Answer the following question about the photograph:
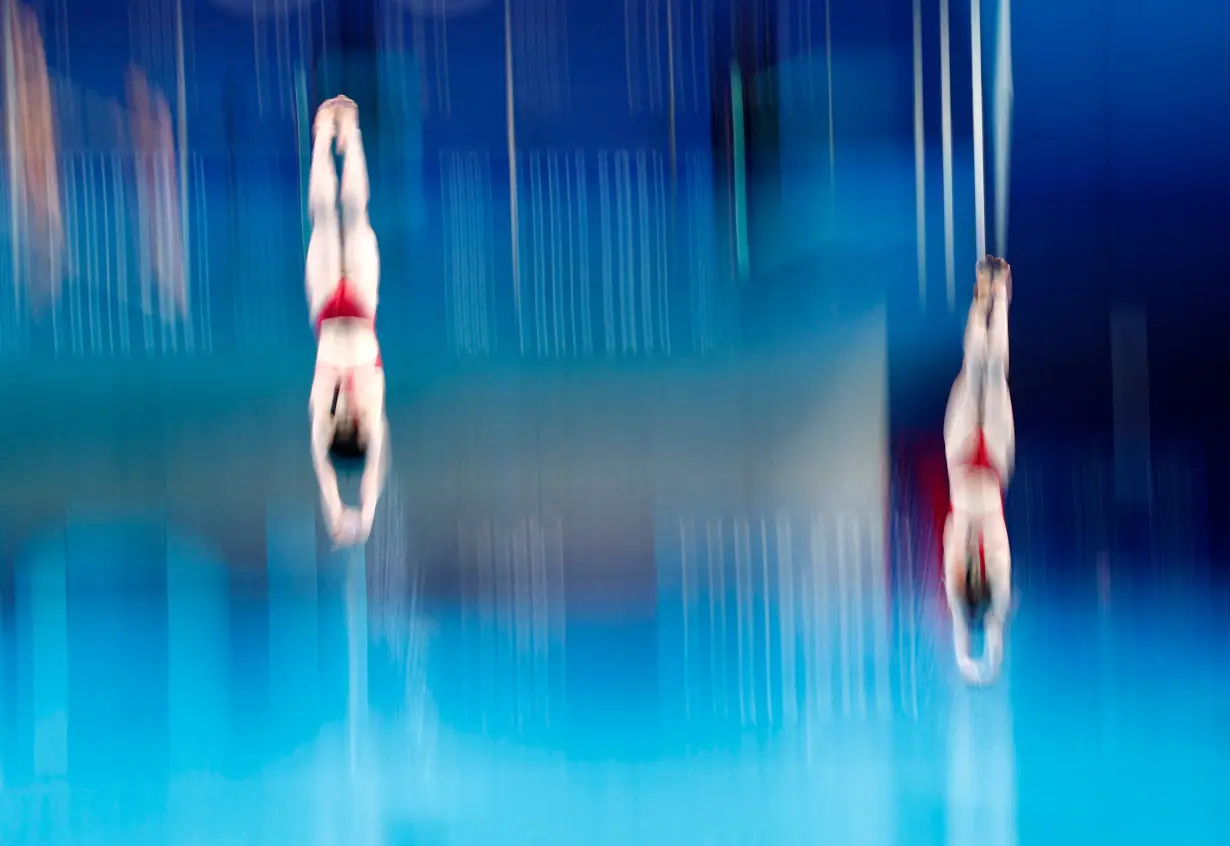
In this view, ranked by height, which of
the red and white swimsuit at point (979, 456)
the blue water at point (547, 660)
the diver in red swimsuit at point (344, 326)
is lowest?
the blue water at point (547, 660)

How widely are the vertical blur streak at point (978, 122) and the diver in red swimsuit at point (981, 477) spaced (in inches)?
3.7

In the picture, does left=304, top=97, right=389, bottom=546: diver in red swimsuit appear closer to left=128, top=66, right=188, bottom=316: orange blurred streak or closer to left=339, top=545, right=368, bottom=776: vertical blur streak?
left=339, top=545, right=368, bottom=776: vertical blur streak

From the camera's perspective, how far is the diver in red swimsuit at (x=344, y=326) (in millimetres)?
3283

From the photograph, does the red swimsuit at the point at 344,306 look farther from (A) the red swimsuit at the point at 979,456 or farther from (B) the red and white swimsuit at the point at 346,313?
(A) the red swimsuit at the point at 979,456

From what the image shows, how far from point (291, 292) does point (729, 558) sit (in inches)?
56.0

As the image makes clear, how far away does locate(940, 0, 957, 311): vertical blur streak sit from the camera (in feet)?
11.0

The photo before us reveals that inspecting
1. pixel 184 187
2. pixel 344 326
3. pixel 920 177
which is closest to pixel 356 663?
pixel 344 326

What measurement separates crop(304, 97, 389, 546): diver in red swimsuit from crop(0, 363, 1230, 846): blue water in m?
0.08

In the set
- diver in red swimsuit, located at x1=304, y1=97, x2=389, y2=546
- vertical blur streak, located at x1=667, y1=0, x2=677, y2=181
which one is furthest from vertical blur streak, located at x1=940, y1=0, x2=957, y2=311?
diver in red swimsuit, located at x1=304, y1=97, x2=389, y2=546

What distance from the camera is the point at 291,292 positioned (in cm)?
336

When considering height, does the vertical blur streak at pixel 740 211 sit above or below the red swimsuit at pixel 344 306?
above

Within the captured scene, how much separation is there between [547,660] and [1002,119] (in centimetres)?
196

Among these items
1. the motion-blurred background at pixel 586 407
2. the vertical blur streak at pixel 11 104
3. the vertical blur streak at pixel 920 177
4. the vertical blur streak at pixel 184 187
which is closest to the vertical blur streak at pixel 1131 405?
the motion-blurred background at pixel 586 407

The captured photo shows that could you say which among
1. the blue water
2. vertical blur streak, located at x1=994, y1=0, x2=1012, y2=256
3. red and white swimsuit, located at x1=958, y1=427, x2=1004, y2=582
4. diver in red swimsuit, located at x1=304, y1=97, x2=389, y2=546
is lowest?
the blue water
